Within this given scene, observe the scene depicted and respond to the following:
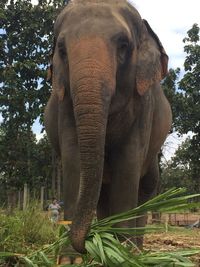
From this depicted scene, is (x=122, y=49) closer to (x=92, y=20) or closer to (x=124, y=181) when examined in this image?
(x=92, y=20)

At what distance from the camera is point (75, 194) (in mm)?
4402

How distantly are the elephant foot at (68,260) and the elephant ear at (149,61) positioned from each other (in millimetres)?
1636

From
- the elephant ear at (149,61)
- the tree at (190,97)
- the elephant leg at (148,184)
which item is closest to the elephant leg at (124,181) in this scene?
the elephant ear at (149,61)

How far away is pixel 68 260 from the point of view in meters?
3.49

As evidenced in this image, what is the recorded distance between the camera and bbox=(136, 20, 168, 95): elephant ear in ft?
15.2

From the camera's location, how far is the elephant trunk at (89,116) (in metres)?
3.25

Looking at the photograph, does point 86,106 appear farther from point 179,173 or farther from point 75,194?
point 179,173

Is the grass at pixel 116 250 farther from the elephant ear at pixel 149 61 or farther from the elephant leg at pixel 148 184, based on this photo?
the elephant leg at pixel 148 184

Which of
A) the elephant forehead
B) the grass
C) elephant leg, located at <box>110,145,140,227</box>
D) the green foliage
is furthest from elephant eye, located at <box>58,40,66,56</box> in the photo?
the green foliage

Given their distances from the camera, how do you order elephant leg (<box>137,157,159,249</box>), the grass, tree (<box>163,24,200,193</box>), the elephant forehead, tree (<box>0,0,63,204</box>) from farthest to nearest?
1. tree (<box>163,24,200,193</box>)
2. tree (<box>0,0,63,204</box>)
3. elephant leg (<box>137,157,159,249</box>)
4. the elephant forehead
5. the grass

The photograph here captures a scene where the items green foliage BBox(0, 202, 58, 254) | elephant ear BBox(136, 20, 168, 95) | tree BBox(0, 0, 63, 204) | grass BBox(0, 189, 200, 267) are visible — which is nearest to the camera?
grass BBox(0, 189, 200, 267)

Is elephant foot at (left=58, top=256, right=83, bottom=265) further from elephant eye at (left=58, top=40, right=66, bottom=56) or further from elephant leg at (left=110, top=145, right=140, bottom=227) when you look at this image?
elephant eye at (left=58, top=40, right=66, bottom=56)

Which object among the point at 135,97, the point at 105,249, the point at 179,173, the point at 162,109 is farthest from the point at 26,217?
the point at 179,173

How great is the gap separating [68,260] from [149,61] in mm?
1960
